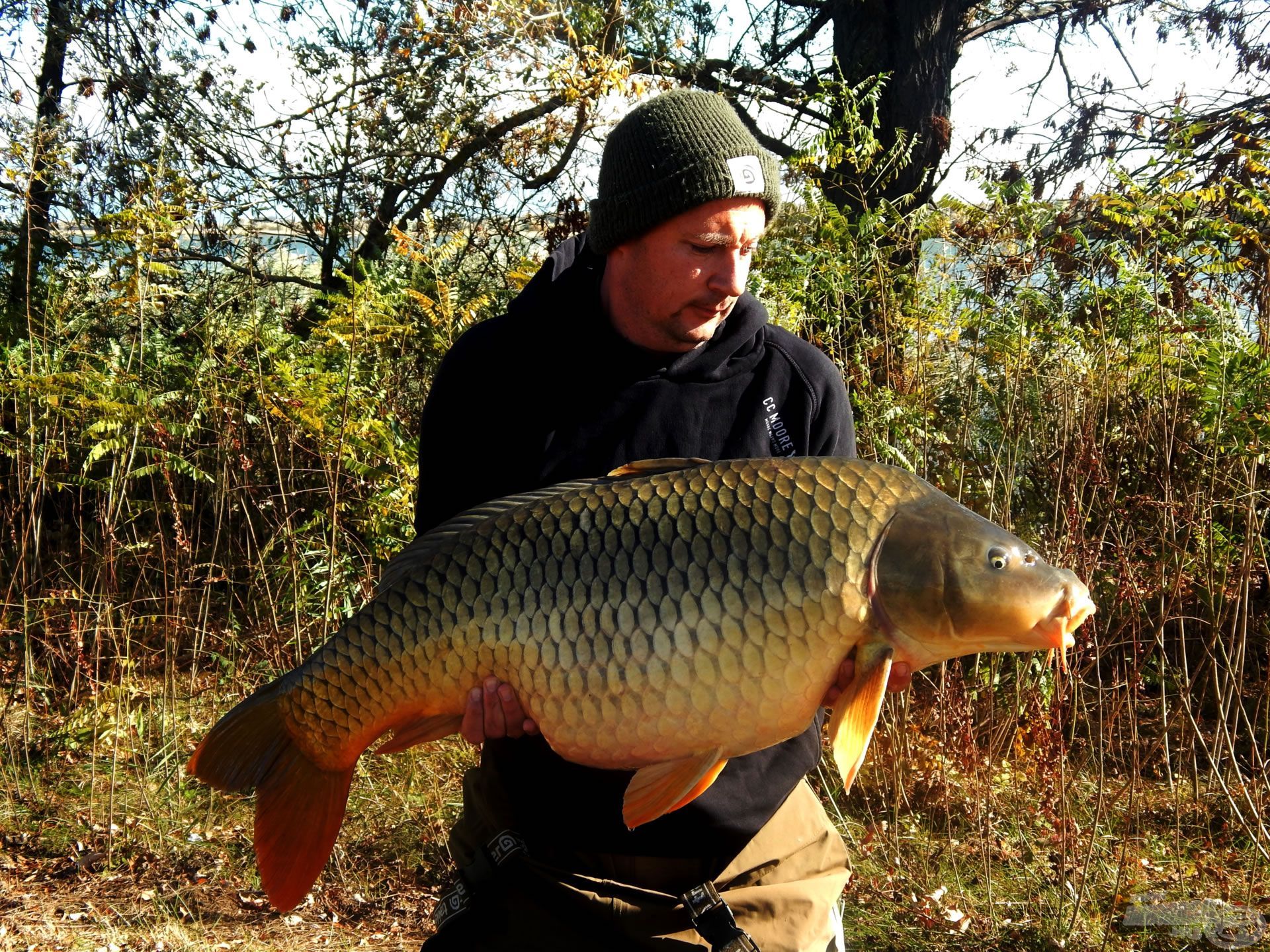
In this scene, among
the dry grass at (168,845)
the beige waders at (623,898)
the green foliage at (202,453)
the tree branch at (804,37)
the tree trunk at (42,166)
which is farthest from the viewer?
the tree branch at (804,37)

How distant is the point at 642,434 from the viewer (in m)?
1.88

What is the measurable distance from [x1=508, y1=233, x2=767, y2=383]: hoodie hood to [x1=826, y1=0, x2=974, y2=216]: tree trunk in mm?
4632

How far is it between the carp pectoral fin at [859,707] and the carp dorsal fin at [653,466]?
37 centimetres

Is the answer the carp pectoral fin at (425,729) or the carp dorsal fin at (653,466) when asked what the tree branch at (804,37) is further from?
the carp pectoral fin at (425,729)

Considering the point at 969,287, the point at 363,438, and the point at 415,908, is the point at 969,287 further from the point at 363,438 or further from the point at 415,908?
the point at 415,908

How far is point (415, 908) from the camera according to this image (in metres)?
3.30

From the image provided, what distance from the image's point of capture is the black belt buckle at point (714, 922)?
66.4 inches

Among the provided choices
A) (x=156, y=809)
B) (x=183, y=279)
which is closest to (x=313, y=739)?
(x=156, y=809)

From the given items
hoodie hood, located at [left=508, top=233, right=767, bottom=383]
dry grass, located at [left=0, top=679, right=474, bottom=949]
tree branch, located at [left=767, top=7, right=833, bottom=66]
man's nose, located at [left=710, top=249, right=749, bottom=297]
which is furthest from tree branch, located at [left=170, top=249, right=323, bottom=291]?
man's nose, located at [left=710, top=249, right=749, bottom=297]

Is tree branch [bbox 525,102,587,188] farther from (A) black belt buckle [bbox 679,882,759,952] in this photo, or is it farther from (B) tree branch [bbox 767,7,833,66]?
(A) black belt buckle [bbox 679,882,759,952]

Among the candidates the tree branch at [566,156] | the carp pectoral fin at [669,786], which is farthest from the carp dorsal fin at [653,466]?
the tree branch at [566,156]

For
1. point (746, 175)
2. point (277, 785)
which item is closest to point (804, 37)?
point (746, 175)

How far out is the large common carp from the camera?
1469 mm

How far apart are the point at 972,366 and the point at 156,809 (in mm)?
2976
